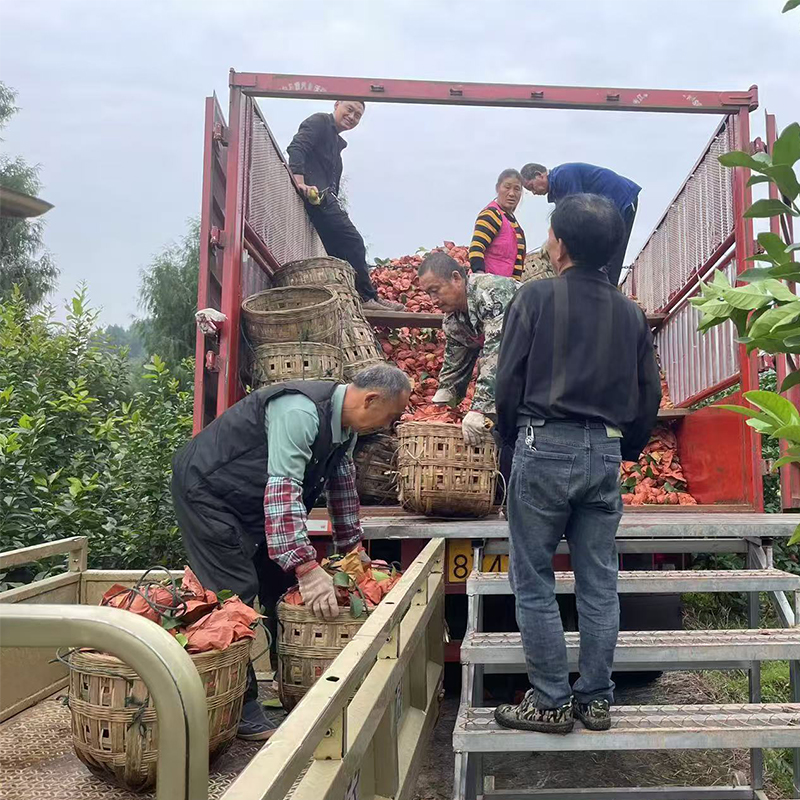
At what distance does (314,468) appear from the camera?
9.91ft

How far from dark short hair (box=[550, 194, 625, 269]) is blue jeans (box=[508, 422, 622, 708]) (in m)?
0.54

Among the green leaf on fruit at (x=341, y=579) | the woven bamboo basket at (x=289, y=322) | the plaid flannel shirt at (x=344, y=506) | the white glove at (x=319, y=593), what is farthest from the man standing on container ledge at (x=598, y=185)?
the white glove at (x=319, y=593)

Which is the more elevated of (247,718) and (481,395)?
(481,395)

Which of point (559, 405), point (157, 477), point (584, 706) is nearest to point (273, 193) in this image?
point (157, 477)

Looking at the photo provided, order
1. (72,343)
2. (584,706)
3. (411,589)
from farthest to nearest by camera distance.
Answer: (72,343) → (584,706) → (411,589)

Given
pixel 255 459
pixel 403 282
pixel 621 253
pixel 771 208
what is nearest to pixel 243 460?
pixel 255 459

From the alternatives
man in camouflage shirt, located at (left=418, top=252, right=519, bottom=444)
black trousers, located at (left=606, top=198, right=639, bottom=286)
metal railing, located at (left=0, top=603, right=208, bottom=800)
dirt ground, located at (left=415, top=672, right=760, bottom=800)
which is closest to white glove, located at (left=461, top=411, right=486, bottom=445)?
man in camouflage shirt, located at (left=418, top=252, right=519, bottom=444)

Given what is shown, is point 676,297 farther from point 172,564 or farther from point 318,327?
point 172,564

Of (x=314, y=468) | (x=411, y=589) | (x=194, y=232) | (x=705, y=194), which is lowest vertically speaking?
(x=411, y=589)

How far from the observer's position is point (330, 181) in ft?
20.3

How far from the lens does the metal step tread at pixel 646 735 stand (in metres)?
2.49

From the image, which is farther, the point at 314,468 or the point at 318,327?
the point at 318,327

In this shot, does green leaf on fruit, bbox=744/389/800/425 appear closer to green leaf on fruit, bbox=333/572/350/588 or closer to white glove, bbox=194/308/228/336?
green leaf on fruit, bbox=333/572/350/588

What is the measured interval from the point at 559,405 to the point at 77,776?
1.72 m
